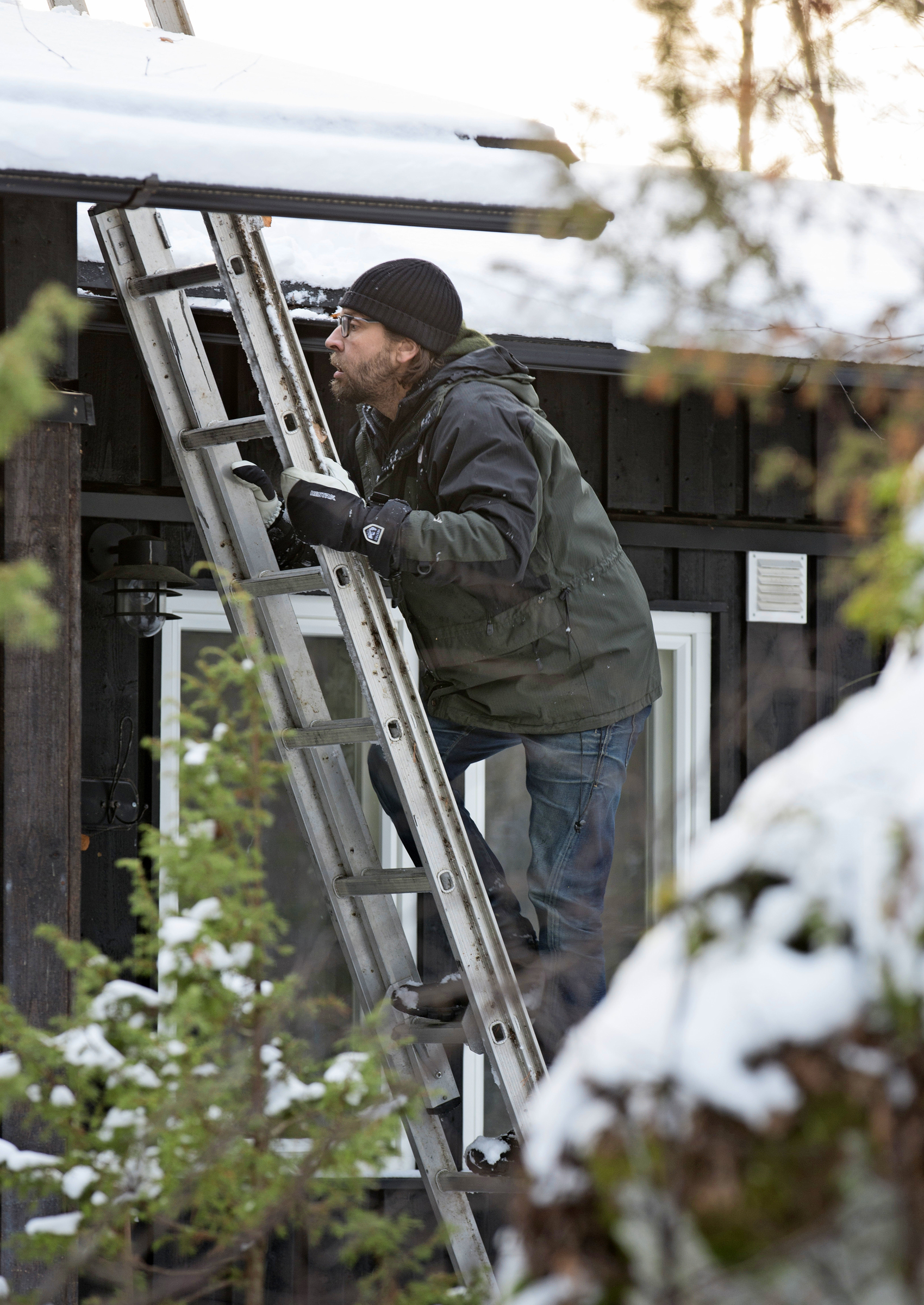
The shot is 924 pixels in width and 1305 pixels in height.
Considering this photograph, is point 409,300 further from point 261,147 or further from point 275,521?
point 261,147

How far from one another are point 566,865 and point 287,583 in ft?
3.03

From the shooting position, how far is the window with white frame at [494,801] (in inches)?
162

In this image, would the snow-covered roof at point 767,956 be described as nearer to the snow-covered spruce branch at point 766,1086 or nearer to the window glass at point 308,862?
the snow-covered spruce branch at point 766,1086

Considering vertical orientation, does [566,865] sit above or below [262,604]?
below

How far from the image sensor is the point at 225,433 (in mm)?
3184

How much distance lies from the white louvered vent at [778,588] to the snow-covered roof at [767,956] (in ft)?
11.3

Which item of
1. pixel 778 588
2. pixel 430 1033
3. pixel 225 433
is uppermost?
pixel 225 433

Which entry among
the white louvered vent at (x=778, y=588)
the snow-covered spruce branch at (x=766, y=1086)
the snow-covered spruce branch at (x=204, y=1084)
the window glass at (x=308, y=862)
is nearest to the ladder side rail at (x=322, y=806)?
the window glass at (x=308, y=862)

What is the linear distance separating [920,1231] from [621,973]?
0.32 metres

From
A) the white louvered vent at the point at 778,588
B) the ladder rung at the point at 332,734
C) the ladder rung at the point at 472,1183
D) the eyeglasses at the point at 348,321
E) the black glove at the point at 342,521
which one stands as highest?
the eyeglasses at the point at 348,321

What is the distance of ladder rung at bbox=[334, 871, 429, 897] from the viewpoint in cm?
294

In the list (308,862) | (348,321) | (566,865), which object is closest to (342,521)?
(348,321)

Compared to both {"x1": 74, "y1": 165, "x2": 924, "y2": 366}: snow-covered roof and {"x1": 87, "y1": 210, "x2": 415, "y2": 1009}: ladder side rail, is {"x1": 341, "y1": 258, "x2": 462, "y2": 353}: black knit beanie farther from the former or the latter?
{"x1": 87, "y1": 210, "x2": 415, "y2": 1009}: ladder side rail

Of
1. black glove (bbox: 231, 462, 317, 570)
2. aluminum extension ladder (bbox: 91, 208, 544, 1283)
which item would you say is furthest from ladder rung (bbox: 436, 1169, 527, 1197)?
black glove (bbox: 231, 462, 317, 570)
